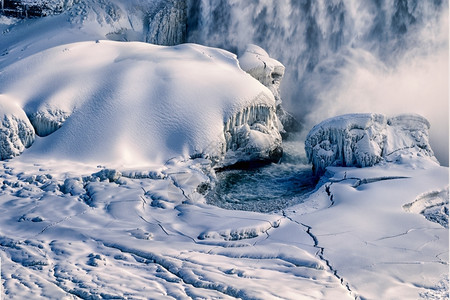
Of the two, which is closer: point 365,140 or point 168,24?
point 365,140

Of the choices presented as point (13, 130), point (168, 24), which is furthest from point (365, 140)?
point (168, 24)

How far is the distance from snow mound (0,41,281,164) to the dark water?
14.0 inches

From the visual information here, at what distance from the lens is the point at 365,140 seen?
7.71m

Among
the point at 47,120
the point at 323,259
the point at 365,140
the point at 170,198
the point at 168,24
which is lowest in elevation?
the point at 323,259

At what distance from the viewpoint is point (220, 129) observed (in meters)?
8.06

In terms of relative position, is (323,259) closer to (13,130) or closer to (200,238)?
(200,238)

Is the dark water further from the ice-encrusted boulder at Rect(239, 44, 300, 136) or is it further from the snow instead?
the ice-encrusted boulder at Rect(239, 44, 300, 136)

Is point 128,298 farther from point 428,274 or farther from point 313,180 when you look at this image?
point 313,180

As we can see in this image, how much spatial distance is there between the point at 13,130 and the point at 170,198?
2825mm

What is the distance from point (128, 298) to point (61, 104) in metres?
4.64

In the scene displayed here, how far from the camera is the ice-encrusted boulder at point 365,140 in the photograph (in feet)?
25.3

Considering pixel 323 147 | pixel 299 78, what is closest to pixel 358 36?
pixel 299 78

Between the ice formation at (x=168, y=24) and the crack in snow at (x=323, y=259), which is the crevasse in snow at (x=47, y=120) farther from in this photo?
the ice formation at (x=168, y=24)

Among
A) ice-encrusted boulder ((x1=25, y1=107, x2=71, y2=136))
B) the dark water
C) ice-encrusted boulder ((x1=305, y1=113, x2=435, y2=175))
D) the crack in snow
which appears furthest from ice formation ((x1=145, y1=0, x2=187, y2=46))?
the crack in snow
